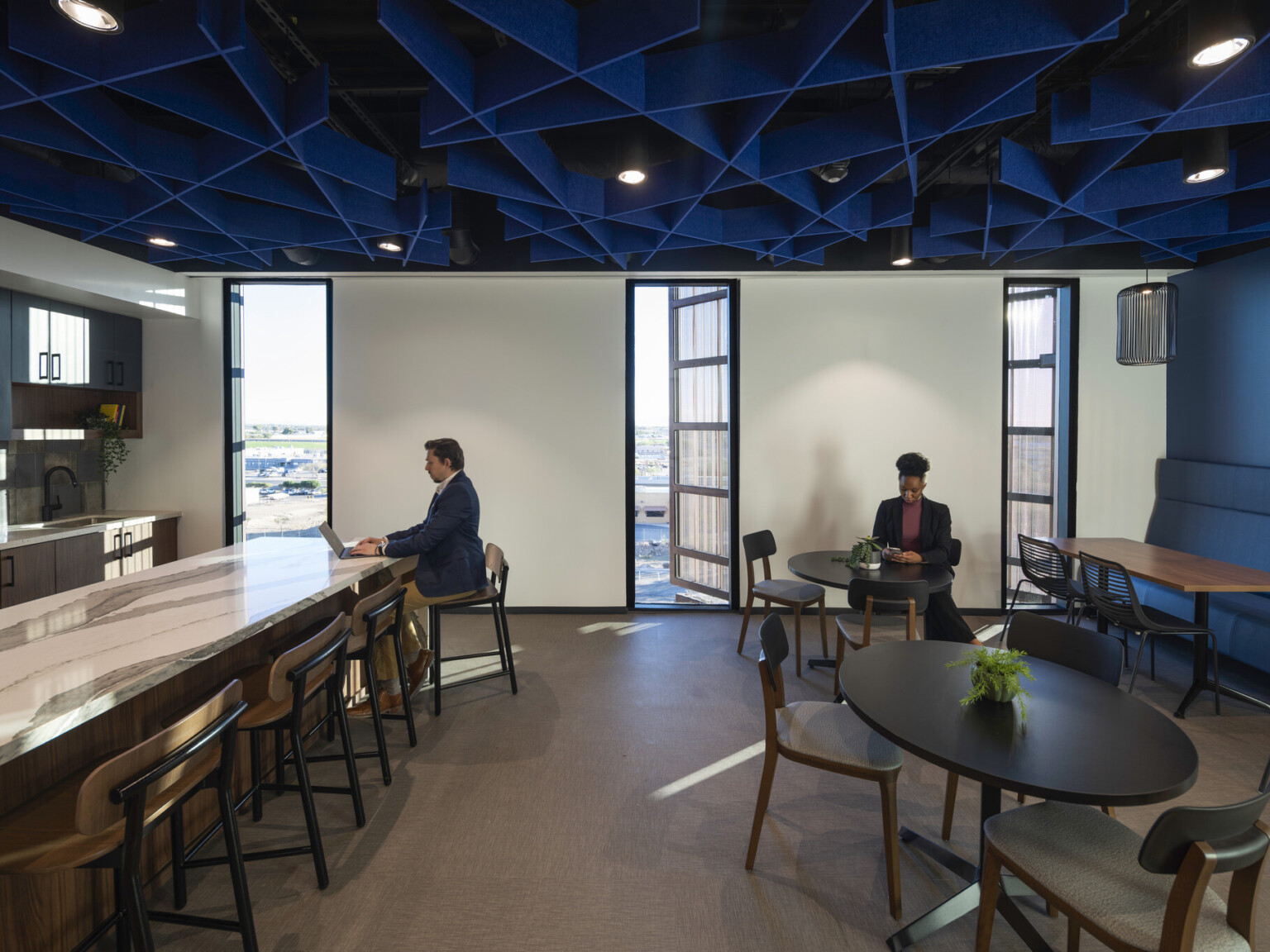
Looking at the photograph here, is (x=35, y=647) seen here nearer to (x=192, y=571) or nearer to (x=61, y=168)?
(x=192, y=571)

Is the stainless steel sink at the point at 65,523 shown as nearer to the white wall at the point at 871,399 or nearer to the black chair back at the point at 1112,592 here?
the white wall at the point at 871,399

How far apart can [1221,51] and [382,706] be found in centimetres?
511

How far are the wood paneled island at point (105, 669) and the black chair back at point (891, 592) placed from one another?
108 inches

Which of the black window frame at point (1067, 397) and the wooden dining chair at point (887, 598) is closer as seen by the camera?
the wooden dining chair at point (887, 598)

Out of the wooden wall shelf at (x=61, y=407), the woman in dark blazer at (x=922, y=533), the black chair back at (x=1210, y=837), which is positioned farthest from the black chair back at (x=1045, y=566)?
the wooden wall shelf at (x=61, y=407)

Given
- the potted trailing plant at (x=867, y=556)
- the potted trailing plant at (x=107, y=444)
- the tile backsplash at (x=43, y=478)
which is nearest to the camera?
the potted trailing plant at (x=867, y=556)

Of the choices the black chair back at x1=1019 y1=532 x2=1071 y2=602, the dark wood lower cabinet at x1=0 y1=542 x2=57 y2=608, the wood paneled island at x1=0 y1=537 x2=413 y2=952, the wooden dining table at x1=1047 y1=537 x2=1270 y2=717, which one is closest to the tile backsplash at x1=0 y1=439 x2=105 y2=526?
the dark wood lower cabinet at x1=0 y1=542 x2=57 y2=608

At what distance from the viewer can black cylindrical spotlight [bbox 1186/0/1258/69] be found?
2.23 meters

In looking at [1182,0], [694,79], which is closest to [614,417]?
[694,79]

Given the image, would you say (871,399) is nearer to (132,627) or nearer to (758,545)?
(758,545)

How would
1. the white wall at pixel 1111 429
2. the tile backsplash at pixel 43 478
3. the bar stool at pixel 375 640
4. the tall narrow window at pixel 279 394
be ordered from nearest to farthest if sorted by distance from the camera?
1. the bar stool at pixel 375 640
2. the tile backsplash at pixel 43 478
3. the white wall at pixel 1111 429
4. the tall narrow window at pixel 279 394

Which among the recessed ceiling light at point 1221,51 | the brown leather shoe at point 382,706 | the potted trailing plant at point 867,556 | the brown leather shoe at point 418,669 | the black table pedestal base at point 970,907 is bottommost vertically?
the black table pedestal base at point 970,907

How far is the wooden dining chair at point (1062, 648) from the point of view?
2.47 meters

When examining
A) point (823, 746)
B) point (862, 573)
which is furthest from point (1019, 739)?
point (862, 573)
